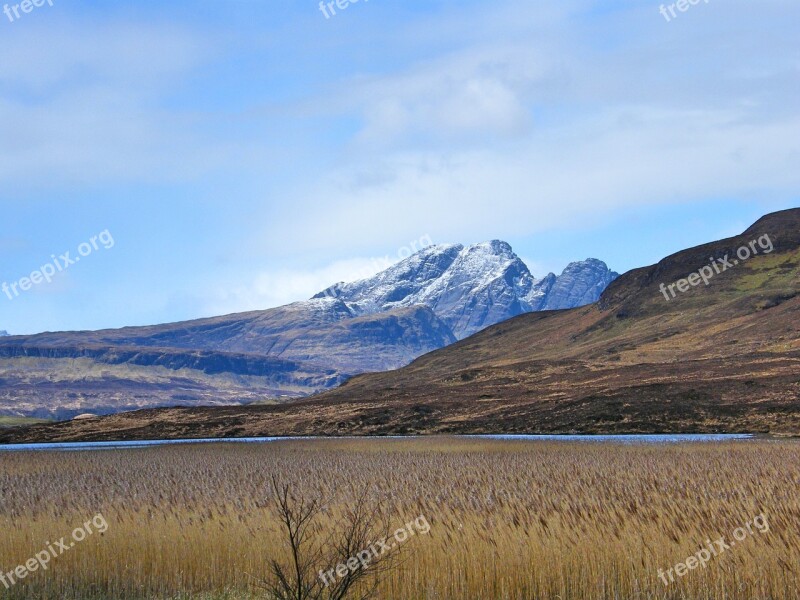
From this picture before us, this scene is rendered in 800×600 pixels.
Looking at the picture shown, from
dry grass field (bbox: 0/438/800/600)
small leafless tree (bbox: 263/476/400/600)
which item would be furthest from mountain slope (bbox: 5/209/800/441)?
small leafless tree (bbox: 263/476/400/600)

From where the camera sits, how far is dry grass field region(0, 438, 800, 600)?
15992 mm

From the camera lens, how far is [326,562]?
1838 centimetres

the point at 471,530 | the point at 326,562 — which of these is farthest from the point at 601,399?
the point at 326,562

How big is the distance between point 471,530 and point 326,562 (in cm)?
338

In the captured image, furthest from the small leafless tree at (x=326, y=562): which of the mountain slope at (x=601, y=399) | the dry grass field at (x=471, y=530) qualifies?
the mountain slope at (x=601, y=399)

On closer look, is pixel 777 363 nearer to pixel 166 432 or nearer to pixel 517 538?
pixel 166 432

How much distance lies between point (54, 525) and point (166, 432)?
92.4 meters

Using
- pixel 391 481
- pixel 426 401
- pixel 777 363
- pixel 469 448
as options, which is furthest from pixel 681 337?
pixel 391 481

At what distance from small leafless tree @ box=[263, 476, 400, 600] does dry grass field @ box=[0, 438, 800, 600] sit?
1.42 feet

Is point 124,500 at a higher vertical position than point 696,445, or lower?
higher

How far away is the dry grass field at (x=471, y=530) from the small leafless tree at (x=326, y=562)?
1.42 feet

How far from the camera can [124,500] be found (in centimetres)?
2812

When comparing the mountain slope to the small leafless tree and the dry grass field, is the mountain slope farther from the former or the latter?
the small leafless tree

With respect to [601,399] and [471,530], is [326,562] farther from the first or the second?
[601,399]
